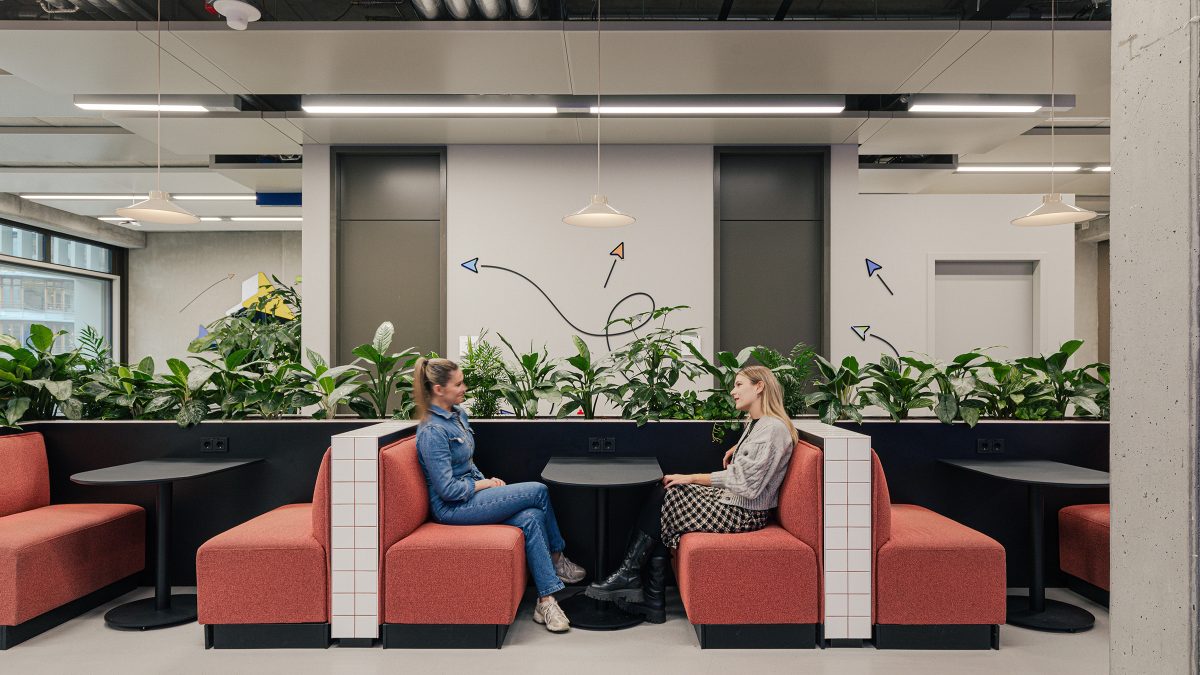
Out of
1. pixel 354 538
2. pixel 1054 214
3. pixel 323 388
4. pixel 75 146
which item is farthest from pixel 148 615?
pixel 1054 214

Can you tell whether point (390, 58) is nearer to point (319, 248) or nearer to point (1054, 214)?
point (319, 248)

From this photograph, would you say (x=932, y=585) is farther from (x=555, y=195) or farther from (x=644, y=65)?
(x=555, y=195)

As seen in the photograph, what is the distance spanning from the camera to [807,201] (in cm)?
628

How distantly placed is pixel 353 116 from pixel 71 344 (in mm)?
9746

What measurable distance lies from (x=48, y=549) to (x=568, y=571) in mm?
2451

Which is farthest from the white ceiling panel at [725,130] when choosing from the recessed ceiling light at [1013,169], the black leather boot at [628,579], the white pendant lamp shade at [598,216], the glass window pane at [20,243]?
the glass window pane at [20,243]

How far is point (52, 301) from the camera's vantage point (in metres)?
10.6

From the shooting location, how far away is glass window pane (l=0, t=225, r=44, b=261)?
31.1 ft

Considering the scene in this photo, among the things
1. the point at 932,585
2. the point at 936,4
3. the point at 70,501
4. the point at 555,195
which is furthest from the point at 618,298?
the point at 70,501

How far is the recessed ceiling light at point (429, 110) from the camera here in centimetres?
514

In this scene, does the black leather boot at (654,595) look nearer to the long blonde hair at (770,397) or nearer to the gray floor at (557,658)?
the gray floor at (557,658)

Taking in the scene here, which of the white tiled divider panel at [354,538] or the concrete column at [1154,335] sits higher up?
the concrete column at [1154,335]

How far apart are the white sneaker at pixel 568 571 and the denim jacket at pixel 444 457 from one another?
0.67m

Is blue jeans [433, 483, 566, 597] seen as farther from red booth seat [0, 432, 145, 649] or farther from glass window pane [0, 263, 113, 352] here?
glass window pane [0, 263, 113, 352]
